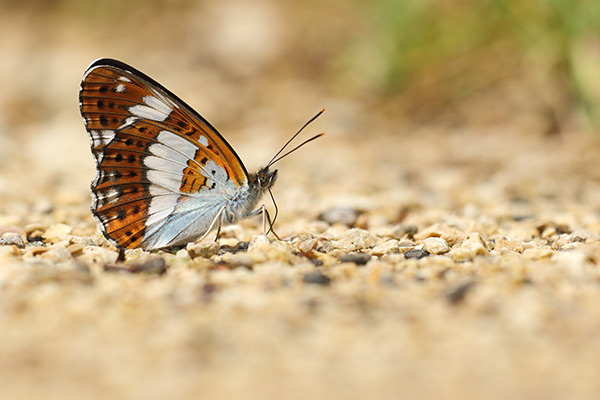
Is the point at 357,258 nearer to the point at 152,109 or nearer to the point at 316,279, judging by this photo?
the point at 316,279

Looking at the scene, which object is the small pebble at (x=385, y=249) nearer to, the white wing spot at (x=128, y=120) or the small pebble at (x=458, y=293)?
the small pebble at (x=458, y=293)

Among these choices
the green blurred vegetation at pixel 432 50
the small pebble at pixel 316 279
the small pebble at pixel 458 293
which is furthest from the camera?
the green blurred vegetation at pixel 432 50

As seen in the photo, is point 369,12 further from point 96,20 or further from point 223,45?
point 96,20

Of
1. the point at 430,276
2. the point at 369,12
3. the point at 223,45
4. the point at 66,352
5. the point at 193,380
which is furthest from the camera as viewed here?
the point at 223,45

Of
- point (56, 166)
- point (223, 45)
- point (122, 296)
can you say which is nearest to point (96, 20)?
point (223, 45)

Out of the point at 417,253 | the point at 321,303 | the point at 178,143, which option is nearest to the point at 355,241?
the point at 417,253

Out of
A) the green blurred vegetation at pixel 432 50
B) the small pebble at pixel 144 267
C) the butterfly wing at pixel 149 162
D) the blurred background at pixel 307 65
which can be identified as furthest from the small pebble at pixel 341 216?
the green blurred vegetation at pixel 432 50

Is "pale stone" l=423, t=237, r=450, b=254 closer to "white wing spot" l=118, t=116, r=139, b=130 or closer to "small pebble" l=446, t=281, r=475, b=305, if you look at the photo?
"small pebble" l=446, t=281, r=475, b=305

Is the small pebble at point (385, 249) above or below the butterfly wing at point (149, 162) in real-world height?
below
